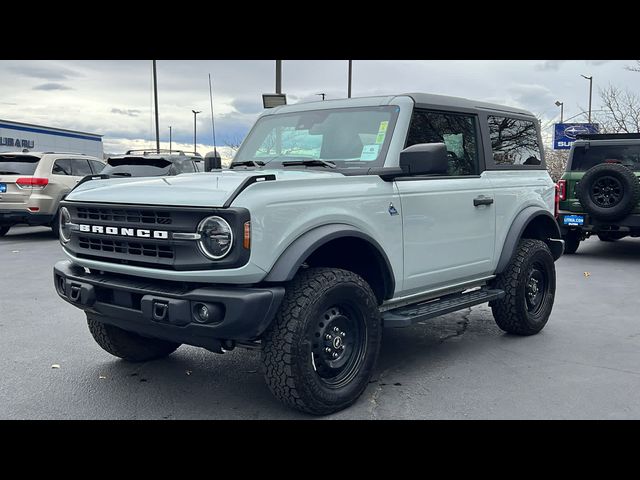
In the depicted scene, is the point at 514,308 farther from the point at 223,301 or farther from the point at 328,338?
the point at 223,301

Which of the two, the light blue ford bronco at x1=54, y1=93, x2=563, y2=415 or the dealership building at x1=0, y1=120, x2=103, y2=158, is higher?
the dealership building at x1=0, y1=120, x2=103, y2=158

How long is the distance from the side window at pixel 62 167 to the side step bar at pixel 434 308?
10577 mm

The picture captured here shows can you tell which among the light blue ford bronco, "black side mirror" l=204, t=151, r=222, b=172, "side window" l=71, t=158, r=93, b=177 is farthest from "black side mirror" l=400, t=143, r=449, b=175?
"side window" l=71, t=158, r=93, b=177

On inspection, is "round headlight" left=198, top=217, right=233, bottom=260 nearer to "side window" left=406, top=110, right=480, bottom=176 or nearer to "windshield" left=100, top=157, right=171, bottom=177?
"side window" left=406, top=110, right=480, bottom=176

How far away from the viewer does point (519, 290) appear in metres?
5.53

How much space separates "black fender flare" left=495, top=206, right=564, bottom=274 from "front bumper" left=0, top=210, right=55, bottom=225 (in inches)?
404

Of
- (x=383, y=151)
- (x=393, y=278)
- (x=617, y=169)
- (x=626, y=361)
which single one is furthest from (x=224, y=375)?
(x=617, y=169)

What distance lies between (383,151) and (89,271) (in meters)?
2.13

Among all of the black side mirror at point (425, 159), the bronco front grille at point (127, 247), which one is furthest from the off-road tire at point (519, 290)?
the bronco front grille at point (127, 247)

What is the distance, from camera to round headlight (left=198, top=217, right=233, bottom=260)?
3418mm

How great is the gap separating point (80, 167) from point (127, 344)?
10.3 metres

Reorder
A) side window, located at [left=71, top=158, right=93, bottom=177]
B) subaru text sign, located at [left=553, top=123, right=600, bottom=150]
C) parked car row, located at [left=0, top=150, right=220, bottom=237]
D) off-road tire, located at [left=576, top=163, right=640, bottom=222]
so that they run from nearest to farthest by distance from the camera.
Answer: off-road tire, located at [left=576, top=163, right=640, bottom=222]
parked car row, located at [left=0, top=150, right=220, bottom=237]
side window, located at [left=71, top=158, right=93, bottom=177]
subaru text sign, located at [left=553, top=123, right=600, bottom=150]

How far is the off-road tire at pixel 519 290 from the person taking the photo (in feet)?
18.1

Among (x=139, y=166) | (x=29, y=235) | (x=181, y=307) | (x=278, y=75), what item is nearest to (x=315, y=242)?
(x=181, y=307)
